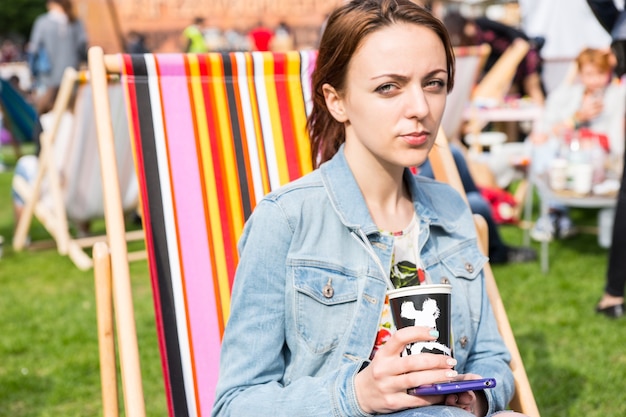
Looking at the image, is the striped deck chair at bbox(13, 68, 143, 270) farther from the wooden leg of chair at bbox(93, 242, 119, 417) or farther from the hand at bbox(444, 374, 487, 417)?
the hand at bbox(444, 374, 487, 417)

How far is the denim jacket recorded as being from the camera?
59.9 inches

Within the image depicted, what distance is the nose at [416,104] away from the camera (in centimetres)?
158

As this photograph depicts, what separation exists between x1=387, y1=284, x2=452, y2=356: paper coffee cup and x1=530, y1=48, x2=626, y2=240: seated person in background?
11.3 feet

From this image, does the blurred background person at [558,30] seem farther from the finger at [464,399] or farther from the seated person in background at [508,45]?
the finger at [464,399]

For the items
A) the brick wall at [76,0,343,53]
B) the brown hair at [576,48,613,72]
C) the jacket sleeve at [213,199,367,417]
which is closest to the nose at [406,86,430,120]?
the jacket sleeve at [213,199,367,417]

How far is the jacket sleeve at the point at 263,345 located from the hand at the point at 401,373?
0.10 m

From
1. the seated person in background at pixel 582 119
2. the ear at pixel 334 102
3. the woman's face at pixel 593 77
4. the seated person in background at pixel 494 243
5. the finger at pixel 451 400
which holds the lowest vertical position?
the seated person in background at pixel 494 243

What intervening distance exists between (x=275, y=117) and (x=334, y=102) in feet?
2.22

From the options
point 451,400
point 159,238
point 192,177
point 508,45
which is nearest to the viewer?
point 451,400

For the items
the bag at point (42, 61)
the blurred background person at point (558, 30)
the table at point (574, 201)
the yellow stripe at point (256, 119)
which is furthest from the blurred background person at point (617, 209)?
the blurred background person at point (558, 30)

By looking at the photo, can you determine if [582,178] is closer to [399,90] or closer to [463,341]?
[463,341]

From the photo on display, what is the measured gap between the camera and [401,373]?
135 centimetres

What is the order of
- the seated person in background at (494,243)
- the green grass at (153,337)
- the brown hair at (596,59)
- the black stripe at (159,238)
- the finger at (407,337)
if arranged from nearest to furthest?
the finger at (407,337), the black stripe at (159,238), the green grass at (153,337), the seated person in background at (494,243), the brown hair at (596,59)

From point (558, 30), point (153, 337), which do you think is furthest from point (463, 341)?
point (558, 30)
